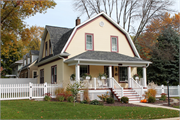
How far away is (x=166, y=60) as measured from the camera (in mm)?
23562

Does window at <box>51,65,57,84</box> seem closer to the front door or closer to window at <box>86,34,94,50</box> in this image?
window at <box>86,34,94,50</box>

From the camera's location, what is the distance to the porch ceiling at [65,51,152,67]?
16.5 meters

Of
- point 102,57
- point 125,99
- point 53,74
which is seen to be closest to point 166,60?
point 102,57

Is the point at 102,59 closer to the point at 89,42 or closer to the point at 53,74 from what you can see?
the point at 89,42

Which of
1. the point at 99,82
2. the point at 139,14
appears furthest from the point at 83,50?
Result: the point at 139,14

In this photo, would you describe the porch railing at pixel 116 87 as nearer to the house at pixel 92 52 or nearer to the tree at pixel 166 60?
the house at pixel 92 52

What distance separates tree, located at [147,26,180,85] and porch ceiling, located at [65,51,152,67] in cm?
619

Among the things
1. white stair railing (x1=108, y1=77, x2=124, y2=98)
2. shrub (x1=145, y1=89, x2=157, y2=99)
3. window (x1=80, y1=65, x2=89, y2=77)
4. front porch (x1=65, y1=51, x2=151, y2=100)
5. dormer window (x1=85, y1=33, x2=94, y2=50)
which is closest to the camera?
white stair railing (x1=108, y1=77, x2=124, y2=98)

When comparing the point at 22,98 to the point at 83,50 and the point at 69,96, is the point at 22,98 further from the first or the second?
the point at 83,50

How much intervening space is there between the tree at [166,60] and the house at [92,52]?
4.88 m

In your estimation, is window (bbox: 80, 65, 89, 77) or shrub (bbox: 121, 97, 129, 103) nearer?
shrub (bbox: 121, 97, 129, 103)

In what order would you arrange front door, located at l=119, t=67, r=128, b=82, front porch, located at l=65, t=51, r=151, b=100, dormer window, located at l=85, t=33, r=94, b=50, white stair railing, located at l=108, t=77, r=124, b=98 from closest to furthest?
white stair railing, located at l=108, t=77, r=124, b=98, front porch, located at l=65, t=51, r=151, b=100, dormer window, located at l=85, t=33, r=94, b=50, front door, located at l=119, t=67, r=128, b=82

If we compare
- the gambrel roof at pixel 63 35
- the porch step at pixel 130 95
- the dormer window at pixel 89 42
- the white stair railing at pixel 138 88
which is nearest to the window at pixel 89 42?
the dormer window at pixel 89 42

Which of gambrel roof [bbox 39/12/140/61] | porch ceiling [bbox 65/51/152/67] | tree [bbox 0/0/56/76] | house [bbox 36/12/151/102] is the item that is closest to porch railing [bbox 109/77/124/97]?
house [bbox 36/12/151/102]
